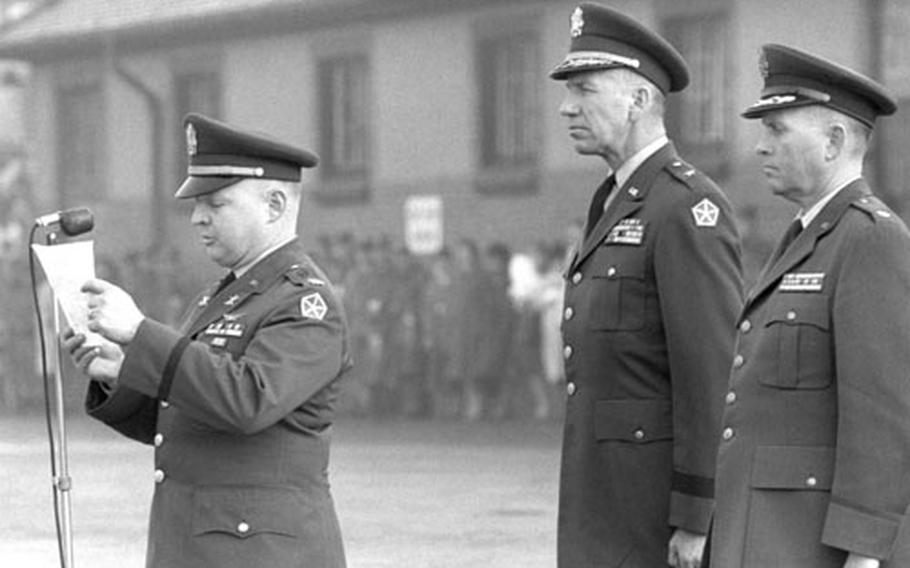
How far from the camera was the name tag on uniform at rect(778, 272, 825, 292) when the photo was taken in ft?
18.7

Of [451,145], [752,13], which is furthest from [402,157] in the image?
[752,13]

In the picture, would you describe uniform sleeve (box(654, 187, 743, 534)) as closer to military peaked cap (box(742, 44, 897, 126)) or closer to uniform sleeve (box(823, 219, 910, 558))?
military peaked cap (box(742, 44, 897, 126))

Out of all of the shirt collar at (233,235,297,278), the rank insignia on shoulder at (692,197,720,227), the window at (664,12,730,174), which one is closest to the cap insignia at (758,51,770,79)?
the rank insignia on shoulder at (692,197,720,227)

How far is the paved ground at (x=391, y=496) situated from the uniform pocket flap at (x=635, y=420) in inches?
252

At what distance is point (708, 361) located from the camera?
629 cm

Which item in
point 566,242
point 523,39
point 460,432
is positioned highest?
point 523,39

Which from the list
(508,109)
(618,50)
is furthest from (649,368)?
(508,109)

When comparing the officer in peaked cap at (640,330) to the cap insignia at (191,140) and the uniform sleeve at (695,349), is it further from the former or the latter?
the cap insignia at (191,140)

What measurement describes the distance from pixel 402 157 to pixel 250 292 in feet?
82.6

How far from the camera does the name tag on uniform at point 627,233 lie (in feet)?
21.2

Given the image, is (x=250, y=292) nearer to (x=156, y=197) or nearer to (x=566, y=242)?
(x=566, y=242)

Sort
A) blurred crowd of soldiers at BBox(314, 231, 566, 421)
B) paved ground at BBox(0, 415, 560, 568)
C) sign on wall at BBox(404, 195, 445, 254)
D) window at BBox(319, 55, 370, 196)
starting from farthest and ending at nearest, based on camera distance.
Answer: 1. window at BBox(319, 55, 370, 196)
2. sign on wall at BBox(404, 195, 445, 254)
3. blurred crowd of soldiers at BBox(314, 231, 566, 421)
4. paved ground at BBox(0, 415, 560, 568)

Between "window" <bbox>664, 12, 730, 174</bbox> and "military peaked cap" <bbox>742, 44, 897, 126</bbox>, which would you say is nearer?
"military peaked cap" <bbox>742, 44, 897, 126</bbox>

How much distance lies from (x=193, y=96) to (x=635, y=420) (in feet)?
96.8
